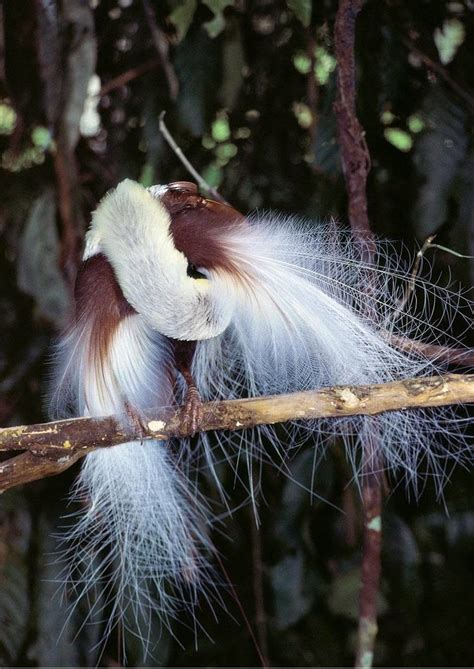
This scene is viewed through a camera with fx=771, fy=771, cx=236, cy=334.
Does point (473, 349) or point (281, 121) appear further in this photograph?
point (281, 121)

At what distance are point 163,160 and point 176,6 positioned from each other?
146mm

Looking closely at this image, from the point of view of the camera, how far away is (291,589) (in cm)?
83

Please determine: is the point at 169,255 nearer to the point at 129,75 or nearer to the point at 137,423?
the point at 137,423

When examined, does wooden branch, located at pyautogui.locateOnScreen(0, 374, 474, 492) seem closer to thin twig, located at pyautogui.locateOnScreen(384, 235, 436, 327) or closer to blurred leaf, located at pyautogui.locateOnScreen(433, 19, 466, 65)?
thin twig, located at pyautogui.locateOnScreen(384, 235, 436, 327)

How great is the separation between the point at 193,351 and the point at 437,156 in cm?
29

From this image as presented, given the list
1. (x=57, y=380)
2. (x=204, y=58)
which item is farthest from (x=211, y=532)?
(x=204, y=58)

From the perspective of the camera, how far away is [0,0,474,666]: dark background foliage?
28.1 inches

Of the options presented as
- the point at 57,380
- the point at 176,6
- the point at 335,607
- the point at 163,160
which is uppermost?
the point at 176,6

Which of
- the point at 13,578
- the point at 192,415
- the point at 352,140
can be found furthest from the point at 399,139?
the point at 13,578

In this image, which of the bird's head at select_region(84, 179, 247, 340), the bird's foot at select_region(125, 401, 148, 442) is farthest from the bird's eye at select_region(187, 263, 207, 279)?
the bird's foot at select_region(125, 401, 148, 442)

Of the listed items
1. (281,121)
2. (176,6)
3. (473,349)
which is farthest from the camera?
(281,121)

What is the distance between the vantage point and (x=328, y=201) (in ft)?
2.40

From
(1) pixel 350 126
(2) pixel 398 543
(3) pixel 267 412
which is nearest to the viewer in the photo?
(3) pixel 267 412

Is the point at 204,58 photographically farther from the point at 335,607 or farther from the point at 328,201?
the point at 335,607
